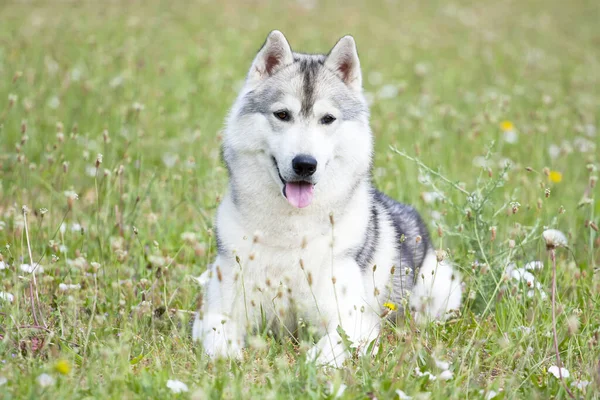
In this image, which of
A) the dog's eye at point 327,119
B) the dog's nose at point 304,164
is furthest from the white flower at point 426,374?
the dog's eye at point 327,119

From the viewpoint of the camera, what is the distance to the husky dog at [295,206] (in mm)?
3719

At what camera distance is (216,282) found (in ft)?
12.8

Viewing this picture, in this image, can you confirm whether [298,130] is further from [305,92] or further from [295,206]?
[295,206]

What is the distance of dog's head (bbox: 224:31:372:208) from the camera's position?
3.71m

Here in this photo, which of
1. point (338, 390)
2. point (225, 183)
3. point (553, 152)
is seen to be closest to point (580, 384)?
point (338, 390)

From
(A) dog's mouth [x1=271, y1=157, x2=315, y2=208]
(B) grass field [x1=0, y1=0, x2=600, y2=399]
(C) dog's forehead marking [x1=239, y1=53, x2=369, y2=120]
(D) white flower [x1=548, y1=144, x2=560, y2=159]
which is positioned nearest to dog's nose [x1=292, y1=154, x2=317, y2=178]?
(A) dog's mouth [x1=271, y1=157, x2=315, y2=208]

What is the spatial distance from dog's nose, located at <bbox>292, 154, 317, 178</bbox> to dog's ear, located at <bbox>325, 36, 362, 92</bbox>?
73 centimetres

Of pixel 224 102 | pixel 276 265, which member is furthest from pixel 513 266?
pixel 224 102

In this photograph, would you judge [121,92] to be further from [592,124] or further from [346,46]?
[592,124]

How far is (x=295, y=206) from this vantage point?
3770 millimetres

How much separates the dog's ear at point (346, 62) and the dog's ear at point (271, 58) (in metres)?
0.23

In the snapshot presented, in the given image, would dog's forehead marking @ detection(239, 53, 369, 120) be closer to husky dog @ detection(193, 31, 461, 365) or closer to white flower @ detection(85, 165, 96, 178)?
husky dog @ detection(193, 31, 461, 365)

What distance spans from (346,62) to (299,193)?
2.83ft

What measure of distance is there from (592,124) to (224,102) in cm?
431
